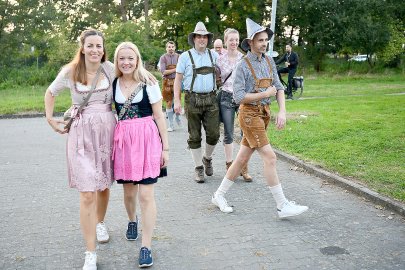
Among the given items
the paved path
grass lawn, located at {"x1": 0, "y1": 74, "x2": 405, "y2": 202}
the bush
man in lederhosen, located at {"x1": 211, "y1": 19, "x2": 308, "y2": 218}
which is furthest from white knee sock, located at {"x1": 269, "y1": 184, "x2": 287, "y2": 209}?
the bush

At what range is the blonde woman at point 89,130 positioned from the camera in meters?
3.99

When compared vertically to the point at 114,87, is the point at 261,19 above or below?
above

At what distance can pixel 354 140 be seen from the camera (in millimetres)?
9039

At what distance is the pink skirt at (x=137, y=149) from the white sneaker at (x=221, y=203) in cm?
158

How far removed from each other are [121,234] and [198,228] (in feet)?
2.55

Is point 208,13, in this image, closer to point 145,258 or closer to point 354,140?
point 354,140

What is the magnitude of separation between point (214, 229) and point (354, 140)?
4923 mm

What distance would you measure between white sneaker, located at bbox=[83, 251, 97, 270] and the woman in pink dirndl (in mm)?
371

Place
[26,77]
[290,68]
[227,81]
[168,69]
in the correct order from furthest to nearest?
[26,77], [290,68], [168,69], [227,81]

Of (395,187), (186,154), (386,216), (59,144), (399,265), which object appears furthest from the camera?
(59,144)

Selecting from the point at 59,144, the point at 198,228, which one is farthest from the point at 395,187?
the point at 59,144

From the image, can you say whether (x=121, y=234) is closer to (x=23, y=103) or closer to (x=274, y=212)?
(x=274, y=212)

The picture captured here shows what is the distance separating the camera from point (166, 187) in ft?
22.3

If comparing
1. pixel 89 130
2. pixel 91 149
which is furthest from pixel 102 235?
pixel 89 130
